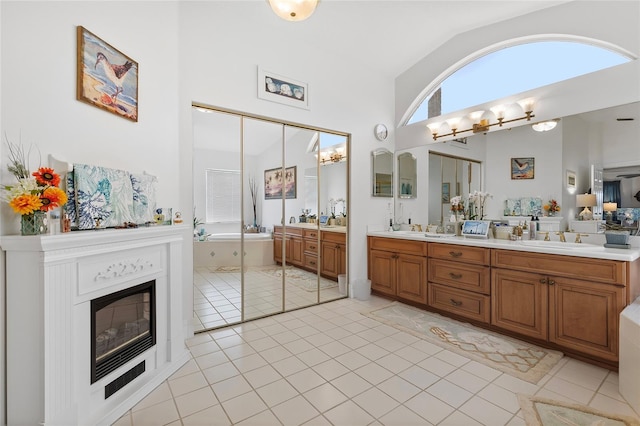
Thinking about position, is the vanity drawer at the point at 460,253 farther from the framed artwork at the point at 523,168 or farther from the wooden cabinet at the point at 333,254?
the wooden cabinet at the point at 333,254

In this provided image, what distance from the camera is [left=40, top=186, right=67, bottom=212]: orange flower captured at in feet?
4.84

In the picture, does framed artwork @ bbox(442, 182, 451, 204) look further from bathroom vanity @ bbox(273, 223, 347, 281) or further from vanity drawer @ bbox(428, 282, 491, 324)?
bathroom vanity @ bbox(273, 223, 347, 281)

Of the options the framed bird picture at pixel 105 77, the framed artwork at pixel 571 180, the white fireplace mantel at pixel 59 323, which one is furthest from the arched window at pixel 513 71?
the white fireplace mantel at pixel 59 323

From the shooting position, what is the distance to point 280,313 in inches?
136

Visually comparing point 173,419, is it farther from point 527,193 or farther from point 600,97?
point 600,97

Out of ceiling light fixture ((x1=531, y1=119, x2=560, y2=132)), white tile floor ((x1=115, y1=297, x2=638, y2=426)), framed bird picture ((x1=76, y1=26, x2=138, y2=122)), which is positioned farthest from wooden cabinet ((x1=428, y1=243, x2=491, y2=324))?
framed bird picture ((x1=76, y1=26, x2=138, y2=122))

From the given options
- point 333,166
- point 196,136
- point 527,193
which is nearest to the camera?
point 196,136

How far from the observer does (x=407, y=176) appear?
4.38m

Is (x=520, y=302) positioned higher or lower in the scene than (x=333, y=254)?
lower

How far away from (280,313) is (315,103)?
106 inches

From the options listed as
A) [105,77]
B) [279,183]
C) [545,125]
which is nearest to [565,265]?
[545,125]

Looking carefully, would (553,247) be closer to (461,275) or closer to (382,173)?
(461,275)

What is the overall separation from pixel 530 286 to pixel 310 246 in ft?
8.02

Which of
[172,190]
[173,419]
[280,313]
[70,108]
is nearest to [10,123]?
[70,108]
